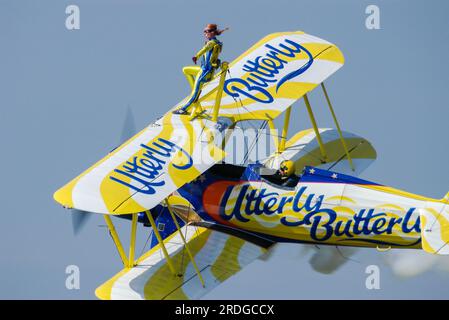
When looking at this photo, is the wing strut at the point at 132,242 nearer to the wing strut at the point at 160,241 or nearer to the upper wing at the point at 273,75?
the wing strut at the point at 160,241

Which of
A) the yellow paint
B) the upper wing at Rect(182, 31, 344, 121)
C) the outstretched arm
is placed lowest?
the yellow paint

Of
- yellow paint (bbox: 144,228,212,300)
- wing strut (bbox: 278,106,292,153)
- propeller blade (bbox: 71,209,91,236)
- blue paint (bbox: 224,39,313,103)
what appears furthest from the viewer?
wing strut (bbox: 278,106,292,153)

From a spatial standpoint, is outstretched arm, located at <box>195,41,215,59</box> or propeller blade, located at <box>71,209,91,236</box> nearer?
propeller blade, located at <box>71,209,91,236</box>

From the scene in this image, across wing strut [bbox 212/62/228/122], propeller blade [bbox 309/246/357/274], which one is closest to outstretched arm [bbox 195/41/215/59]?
wing strut [bbox 212/62/228/122]

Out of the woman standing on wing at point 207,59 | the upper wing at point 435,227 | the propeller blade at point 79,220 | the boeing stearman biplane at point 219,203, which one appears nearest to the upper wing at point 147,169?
the boeing stearman biplane at point 219,203

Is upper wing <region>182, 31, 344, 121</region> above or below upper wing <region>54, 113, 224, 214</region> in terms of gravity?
above

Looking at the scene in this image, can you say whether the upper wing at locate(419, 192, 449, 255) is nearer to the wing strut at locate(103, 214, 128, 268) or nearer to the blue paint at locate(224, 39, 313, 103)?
the blue paint at locate(224, 39, 313, 103)

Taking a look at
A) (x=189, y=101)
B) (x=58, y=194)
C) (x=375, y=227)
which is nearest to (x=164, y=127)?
(x=189, y=101)

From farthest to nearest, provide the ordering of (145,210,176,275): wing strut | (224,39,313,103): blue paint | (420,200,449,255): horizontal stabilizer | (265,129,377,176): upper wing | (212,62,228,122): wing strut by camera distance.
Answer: (265,129,377,176): upper wing < (224,39,313,103): blue paint < (212,62,228,122): wing strut < (145,210,176,275): wing strut < (420,200,449,255): horizontal stabilizer

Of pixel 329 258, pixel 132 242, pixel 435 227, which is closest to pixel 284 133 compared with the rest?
pixel 329 258

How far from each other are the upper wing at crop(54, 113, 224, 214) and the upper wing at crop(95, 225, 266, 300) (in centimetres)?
143

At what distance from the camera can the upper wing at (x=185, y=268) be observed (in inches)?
788

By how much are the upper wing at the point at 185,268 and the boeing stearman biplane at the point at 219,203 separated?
2 centimetres

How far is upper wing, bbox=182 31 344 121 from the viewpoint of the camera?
22.4m
